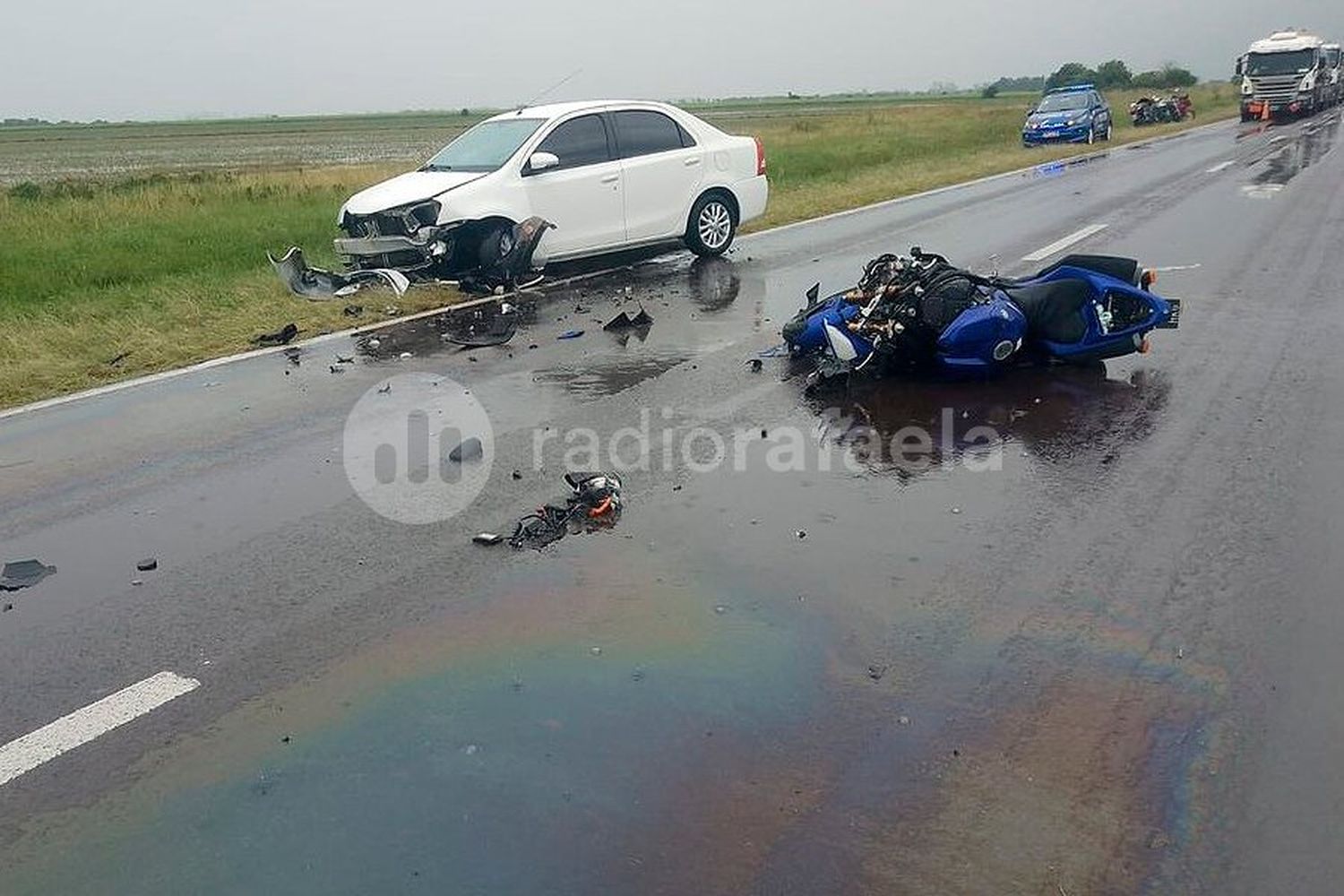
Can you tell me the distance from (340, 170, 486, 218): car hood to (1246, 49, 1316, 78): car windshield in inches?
1540

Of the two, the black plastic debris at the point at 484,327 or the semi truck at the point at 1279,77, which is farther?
the semi truck at the point at 1279,77

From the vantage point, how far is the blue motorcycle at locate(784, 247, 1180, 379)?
297 inches

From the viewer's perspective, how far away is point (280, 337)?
10094mm

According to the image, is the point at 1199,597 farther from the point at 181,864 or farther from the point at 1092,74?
the point at 1092,74

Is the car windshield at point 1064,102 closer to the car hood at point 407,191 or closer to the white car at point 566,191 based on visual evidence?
the white car at point 566,191

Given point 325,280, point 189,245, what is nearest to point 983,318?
point 325,280

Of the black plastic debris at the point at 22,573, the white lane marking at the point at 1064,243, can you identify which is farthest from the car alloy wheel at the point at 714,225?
Answer: the black plastic debris at the point at 22,573

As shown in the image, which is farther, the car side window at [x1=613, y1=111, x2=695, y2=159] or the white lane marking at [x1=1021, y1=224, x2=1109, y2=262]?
the car side window at [x1=613, y1=111, x2=695, y2=159]

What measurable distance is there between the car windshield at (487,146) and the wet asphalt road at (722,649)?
A: 4.81 meters

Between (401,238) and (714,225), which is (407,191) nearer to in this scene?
(401,238)

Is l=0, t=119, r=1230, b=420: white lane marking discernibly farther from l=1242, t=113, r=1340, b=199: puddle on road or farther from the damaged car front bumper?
l=1242, t=113, r=1340, b=199: puddle on road

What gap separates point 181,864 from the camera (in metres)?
3.17

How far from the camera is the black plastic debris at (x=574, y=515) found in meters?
5.36

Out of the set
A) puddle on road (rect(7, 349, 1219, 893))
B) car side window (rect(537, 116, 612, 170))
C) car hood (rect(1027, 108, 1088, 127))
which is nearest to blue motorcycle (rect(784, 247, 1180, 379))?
puddle on road (rect(7, 349, 1219, 893))
